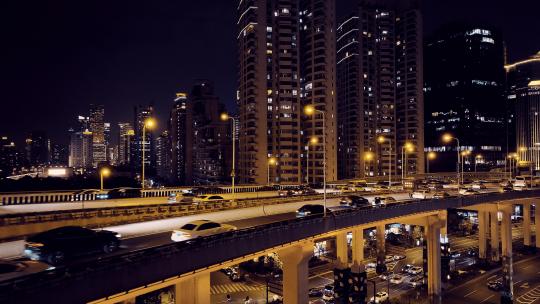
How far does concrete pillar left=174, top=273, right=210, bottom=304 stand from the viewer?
2338 cm

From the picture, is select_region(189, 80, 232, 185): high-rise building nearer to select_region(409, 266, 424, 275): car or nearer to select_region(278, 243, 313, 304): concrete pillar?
select_region(409, 266, 424, 275): car

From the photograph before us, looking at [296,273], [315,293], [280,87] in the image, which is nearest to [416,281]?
[315,293]

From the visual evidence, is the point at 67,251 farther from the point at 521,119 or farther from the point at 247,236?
the point at 521,119

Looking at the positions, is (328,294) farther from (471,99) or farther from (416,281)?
(471,99)

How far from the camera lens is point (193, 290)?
23.5 m

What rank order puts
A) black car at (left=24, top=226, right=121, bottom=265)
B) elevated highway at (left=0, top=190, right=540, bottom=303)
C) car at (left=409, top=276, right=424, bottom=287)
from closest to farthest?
elevated highway at (left=0, top=190, right=540, bottom=303) < black car at (left=24, top=226, right=121, bottom=265) < car at (left=409, top=276, right=424, bottom=287)

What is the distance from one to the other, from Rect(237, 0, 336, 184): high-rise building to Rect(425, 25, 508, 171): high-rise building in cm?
8196

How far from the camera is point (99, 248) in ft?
57.3

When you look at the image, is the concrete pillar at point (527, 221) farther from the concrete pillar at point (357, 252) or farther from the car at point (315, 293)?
the concrete pillar at point (357, 252)

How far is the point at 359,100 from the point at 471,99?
63.2 metres

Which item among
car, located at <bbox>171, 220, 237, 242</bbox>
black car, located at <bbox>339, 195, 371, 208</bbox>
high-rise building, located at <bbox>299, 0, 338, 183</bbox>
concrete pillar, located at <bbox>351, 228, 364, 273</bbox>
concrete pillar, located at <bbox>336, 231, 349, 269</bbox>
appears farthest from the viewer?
high-rise building, located at <bbox>299, 0, 338, 183</bbox>

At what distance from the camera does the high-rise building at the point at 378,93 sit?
128375 millimetres

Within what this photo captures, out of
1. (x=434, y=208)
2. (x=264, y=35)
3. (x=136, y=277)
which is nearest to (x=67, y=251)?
(x=136, y=277)

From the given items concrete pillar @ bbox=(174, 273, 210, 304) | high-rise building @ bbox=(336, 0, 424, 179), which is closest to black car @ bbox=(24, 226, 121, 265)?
concrete pillar @ bbox=(174, 273, 210, 304)
